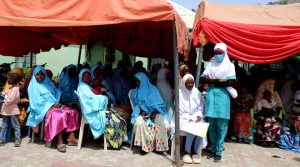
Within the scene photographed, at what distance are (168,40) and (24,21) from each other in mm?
4539

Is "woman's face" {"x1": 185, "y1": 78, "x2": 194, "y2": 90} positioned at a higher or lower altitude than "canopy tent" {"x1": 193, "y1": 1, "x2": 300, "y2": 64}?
lower

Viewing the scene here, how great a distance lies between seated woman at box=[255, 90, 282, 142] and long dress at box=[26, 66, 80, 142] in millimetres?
3492

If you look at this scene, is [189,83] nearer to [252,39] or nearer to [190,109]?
[190,109]

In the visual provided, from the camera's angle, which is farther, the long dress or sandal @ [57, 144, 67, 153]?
the long dress

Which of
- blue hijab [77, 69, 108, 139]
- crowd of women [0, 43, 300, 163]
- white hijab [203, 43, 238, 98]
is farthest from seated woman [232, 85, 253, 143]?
blue hijab [77, 69, 108, 139]

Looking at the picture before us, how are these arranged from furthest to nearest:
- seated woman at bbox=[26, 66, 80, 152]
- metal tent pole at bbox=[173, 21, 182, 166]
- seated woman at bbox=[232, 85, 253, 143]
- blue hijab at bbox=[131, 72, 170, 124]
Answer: seated woman at bbox=[232, 85, 253, 143] < blue hijab at bbox=[131, 72, 170, 124] < seated woman at bbox=[26, 66, 80, 152] < metal tent pole at bbox=[173, 21, 182, 166]

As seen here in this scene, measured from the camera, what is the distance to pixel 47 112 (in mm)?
5523

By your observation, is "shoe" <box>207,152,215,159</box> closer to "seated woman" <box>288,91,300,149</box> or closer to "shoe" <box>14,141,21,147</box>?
"seated woman" <box>288,91,300,149</box>

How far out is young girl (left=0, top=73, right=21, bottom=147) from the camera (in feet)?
17.6

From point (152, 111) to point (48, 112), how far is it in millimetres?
1759

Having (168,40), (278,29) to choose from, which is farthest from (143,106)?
(168,40)

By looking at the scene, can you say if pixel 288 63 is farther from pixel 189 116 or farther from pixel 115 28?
pixel 115 28

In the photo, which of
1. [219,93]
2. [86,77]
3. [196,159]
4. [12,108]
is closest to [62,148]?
[12,108]

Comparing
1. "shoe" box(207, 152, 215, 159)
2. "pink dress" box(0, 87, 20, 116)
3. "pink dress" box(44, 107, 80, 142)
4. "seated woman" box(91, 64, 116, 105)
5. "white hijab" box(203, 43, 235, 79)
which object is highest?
"white hijab" box(203, 43, 235, 79)
